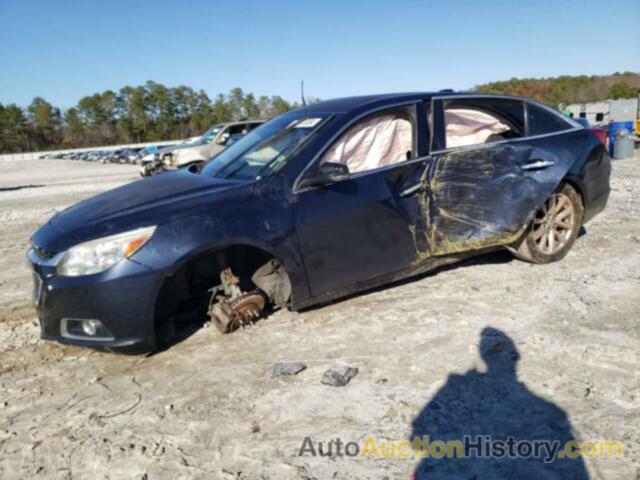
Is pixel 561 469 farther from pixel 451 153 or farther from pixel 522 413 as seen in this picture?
pixel 451 153

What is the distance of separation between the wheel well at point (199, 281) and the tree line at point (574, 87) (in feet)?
303

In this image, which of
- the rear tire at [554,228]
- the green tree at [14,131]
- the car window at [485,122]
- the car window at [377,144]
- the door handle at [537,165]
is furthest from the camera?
the green tree at [14,131]

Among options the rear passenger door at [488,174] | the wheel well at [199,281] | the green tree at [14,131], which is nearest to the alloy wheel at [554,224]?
the rear passenger door at [488,174]

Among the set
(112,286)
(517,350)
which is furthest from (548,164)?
(112,286)

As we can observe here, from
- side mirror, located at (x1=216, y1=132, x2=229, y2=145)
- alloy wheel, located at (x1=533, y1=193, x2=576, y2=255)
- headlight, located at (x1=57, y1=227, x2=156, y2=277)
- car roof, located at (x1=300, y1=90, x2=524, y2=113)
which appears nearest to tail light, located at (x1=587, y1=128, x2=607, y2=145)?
alloy wheel, located at (x1=533, y1=193, x2=576, y2=255)

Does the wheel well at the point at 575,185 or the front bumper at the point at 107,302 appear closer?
the front bumper at the point at 107,302

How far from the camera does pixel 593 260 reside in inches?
195

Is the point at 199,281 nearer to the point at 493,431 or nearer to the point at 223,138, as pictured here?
the point at 493,431

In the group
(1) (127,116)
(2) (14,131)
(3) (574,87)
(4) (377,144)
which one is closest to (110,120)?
(1) (127,116)

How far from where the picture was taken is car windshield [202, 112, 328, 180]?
366 centimetres

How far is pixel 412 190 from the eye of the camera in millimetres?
3867

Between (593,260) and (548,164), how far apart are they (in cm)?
129

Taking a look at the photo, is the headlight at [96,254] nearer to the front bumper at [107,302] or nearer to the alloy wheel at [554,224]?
the front bumper at [107,302]

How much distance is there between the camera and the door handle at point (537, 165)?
432 cm
